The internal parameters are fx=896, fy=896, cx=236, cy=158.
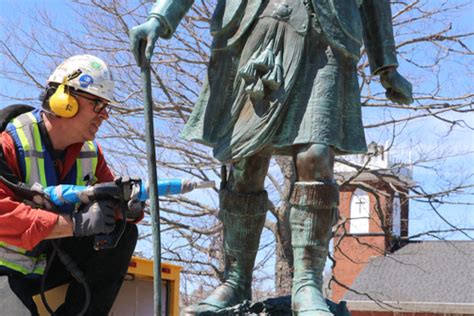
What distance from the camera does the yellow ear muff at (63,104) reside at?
435 cm

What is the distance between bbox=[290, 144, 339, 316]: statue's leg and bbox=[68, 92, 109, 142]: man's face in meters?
1.07

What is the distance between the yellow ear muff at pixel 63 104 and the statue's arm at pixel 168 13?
55 cm

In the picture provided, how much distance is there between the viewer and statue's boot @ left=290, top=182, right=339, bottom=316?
408 centimetres

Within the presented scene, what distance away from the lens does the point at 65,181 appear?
4.52 metres

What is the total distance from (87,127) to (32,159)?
1.07ft

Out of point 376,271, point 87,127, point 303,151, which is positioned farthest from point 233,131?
point 376,271

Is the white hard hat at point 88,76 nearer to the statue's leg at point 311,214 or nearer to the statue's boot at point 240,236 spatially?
the statue's boot at point 240,236

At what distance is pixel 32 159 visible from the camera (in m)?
4.33

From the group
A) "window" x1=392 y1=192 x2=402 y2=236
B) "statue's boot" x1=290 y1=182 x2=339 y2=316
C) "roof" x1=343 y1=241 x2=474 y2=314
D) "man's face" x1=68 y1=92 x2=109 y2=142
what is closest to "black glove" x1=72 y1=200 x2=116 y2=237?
"man's face" x1=68 y1=92 x2=109 y2=142

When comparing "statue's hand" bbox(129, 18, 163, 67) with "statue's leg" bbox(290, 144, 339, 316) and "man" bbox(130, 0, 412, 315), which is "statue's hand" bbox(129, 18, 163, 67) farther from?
"statue's leg" bbox(290, 144, 339, 316)

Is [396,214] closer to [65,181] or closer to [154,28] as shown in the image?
[65,181]

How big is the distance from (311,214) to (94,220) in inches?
39.0

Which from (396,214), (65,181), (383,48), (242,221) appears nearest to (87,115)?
(65,181)

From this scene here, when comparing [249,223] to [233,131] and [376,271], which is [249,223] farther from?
[376,271]
